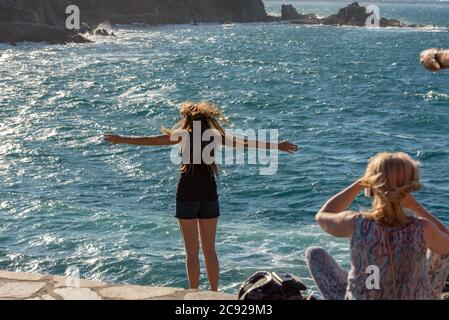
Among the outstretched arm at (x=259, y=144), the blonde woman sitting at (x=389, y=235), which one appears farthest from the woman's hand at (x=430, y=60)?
the outstretched arm at (x=259, y=144)

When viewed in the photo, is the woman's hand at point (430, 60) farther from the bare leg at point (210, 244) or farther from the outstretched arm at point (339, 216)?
the bare leg at point (210, 244)

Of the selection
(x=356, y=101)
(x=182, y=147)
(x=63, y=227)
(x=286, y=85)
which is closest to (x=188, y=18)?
(x=286, y=85)

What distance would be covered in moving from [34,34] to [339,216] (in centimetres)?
6101

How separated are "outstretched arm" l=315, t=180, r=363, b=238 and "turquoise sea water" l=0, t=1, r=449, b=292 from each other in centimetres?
693

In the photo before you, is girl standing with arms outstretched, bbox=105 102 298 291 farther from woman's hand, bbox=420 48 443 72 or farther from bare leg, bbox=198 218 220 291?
woman's hand, bbox=420 48 443 72

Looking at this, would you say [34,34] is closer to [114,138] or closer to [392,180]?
[114,138]

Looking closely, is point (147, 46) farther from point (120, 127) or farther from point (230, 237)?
point (230, 237)

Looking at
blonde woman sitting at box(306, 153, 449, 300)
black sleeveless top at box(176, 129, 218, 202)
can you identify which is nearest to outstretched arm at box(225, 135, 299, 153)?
black sleeveless top at box(176, 129, 218, 202)

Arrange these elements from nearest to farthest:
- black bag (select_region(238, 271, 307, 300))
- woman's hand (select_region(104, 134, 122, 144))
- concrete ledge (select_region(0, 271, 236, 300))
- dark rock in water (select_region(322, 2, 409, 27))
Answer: black bag (select_region(238, 271, 307, 300)), concrete ledge (select_region(0, 271, 236, 300)), woman's hand (select_region(104, 134, 122, 144)), dark rock in water (select_region(322, 2, 409, 27))

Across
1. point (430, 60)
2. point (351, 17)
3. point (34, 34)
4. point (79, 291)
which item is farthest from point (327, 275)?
point (351, 17)

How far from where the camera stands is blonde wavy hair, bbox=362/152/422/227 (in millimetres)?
4184

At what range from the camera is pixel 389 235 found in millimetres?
4316

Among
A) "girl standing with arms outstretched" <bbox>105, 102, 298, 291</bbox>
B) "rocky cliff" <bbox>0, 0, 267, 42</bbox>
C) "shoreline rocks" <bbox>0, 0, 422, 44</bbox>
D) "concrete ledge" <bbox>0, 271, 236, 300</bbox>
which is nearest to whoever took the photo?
"concrete ledge" <bbox>0, 271, 236, 300</bbox>
